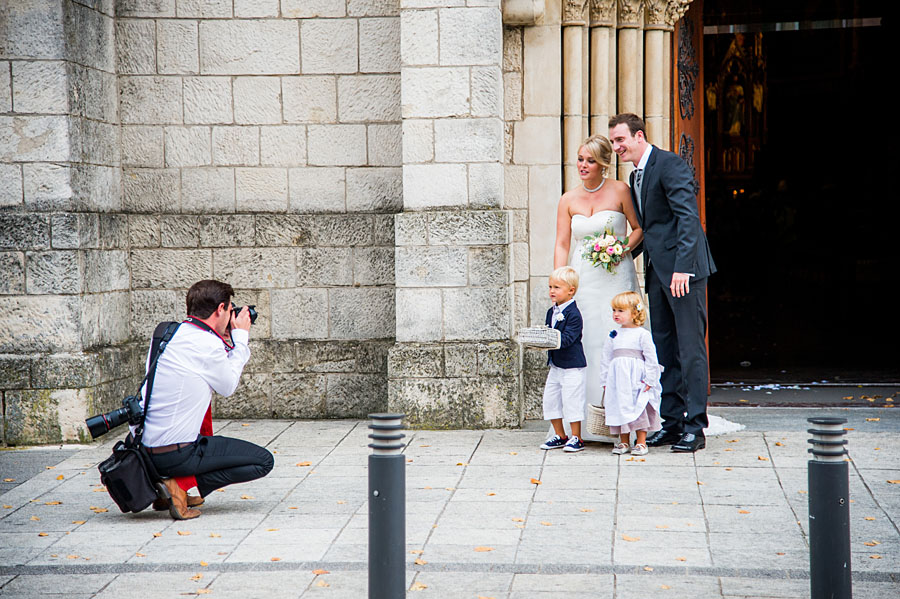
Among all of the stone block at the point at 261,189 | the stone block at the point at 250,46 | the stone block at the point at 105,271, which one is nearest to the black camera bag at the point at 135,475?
the stone block at the point at 105,271

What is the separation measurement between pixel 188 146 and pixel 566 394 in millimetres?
3504

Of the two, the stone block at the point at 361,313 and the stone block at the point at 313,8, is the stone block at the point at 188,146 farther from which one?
the stone block at the point at 361,313

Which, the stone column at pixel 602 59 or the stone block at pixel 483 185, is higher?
the stone column at pixel 602 59

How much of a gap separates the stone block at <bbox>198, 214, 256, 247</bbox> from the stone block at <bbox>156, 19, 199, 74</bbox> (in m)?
1.12

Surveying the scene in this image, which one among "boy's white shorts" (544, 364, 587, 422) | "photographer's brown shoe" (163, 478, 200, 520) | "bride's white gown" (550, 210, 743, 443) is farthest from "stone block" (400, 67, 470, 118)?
"photographer's brown shoe" (163, 478, 200, 520)

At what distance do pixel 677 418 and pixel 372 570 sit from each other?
383 cm

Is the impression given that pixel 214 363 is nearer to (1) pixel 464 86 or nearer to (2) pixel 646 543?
(2) pixel 646 543

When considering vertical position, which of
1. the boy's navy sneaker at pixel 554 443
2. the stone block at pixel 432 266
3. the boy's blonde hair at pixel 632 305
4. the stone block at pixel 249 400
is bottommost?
the boy's navy sneaker at pixel 554 443

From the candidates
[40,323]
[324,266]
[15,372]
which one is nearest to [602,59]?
[324,266]

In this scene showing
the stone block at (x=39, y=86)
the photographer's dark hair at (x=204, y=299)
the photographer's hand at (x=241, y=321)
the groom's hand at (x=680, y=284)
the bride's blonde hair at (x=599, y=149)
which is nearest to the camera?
the photographer's dark hair at (x=204, y=299)

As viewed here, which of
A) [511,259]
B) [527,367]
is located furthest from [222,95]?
[527,367]

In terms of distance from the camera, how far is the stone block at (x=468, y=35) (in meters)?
7.68

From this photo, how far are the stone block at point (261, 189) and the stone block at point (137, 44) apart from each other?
1033 millimetres

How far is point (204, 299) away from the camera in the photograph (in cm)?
546
